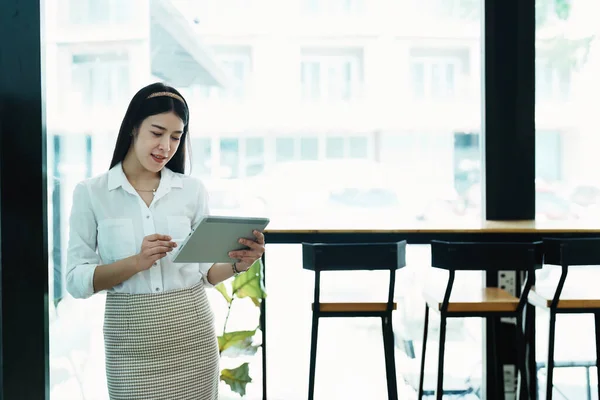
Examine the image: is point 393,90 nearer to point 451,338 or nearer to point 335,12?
point 335,12

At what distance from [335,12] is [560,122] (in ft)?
4.79

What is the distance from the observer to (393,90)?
313 cm

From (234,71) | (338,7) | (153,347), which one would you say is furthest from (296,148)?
(153,347)

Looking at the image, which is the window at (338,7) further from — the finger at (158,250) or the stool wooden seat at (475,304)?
the finger at (158,250)

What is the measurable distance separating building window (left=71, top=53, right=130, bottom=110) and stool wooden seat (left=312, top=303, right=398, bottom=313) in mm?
1619

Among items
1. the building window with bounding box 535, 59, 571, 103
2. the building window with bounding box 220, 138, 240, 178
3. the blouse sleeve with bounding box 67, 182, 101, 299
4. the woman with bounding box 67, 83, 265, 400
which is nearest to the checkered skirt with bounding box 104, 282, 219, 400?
the woman with bounding box 67, 83, 265, 400

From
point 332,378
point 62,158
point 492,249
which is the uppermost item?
point 62,158

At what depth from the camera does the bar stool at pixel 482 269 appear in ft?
7.16

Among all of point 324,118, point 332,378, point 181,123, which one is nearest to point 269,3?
point 324,118

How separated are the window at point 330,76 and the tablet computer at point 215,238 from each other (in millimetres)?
1613

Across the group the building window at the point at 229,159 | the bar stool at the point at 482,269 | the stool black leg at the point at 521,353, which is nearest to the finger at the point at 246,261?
the bar stool at the point at 482,269

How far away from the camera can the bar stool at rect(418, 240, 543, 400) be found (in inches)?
85.9

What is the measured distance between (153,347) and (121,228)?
371 millimetres

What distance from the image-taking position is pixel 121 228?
168cm
